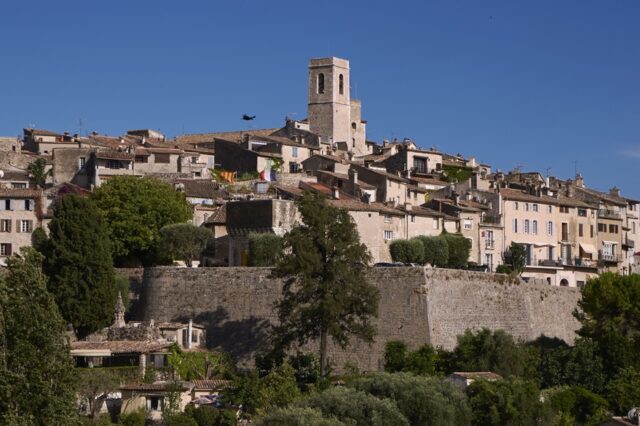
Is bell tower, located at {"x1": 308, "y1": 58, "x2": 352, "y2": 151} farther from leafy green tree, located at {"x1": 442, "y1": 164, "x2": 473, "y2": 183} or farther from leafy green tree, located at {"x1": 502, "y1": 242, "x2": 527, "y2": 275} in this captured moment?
leafy green tree, located at {"x1": 502, "y1": 242, "x2": 527, "y2": 275}

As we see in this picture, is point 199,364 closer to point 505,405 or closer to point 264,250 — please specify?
point 264,250

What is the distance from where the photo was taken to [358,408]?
54188 mm

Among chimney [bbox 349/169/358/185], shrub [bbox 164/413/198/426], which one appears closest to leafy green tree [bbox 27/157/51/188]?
chimney [bbox 349/169/358/185]

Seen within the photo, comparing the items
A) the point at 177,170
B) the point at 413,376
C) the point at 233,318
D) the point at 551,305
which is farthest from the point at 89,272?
the point at 177,170

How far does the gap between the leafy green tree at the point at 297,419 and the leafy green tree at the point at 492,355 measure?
14328 mm

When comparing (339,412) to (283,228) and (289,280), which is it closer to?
(289,280)

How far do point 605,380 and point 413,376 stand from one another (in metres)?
12.2

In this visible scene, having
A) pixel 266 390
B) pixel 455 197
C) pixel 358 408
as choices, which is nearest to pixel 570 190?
pixel 455 197

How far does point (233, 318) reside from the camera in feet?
231

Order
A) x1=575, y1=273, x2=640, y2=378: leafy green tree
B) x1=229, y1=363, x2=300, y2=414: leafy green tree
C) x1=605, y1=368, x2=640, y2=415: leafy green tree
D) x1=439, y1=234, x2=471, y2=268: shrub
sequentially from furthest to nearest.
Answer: x1=439, y1=234, x2=471, y2=268: shrub < x1=575, y1=273, x2=640, y2=378: leafy green tree < x1=605, y1=368, x2=640, y2=415: leafy green tree < x1=229, y1=363, x2=300, y2=414: leafy green tree

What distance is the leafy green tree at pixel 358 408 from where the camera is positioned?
53781mm

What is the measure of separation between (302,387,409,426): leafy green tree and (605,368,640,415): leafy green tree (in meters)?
13.4

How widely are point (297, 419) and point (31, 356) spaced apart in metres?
8.50

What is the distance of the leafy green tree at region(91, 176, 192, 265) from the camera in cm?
7881
